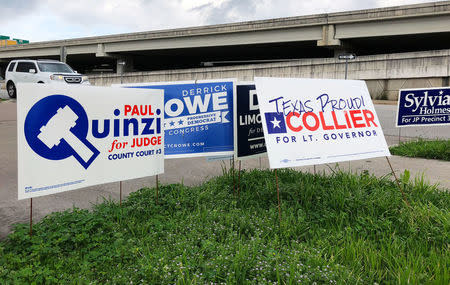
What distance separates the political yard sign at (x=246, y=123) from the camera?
189 inches

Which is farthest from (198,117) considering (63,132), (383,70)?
(383,70)

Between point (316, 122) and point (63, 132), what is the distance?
2.75 m

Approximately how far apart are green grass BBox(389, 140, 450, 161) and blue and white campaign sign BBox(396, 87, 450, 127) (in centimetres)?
69

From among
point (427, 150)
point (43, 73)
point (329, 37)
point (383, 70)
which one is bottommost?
point (427, 150)

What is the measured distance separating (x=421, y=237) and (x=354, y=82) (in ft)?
7.33

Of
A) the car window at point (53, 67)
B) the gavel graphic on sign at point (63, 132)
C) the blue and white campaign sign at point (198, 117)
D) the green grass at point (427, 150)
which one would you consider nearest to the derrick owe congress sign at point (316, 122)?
the blue and white campaign sign at point (198, 117)

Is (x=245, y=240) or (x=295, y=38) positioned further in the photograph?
(x=295, y=38)

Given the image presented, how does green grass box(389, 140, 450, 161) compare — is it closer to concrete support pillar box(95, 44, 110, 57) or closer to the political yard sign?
the political yard sign

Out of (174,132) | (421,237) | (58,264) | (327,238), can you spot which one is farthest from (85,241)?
(421,237)

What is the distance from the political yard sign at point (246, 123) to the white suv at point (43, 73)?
14.0 meters

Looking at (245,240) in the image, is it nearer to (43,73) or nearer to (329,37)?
(43,73)

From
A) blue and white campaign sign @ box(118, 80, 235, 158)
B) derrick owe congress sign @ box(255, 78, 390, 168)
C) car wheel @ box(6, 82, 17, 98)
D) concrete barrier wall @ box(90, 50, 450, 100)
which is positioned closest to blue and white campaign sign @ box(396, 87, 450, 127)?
derrick owe congress sign @ box(255, 78, 390, 168)

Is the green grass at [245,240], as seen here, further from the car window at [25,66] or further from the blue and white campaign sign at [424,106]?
the car window at [25,66]

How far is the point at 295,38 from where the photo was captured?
1485 inches
